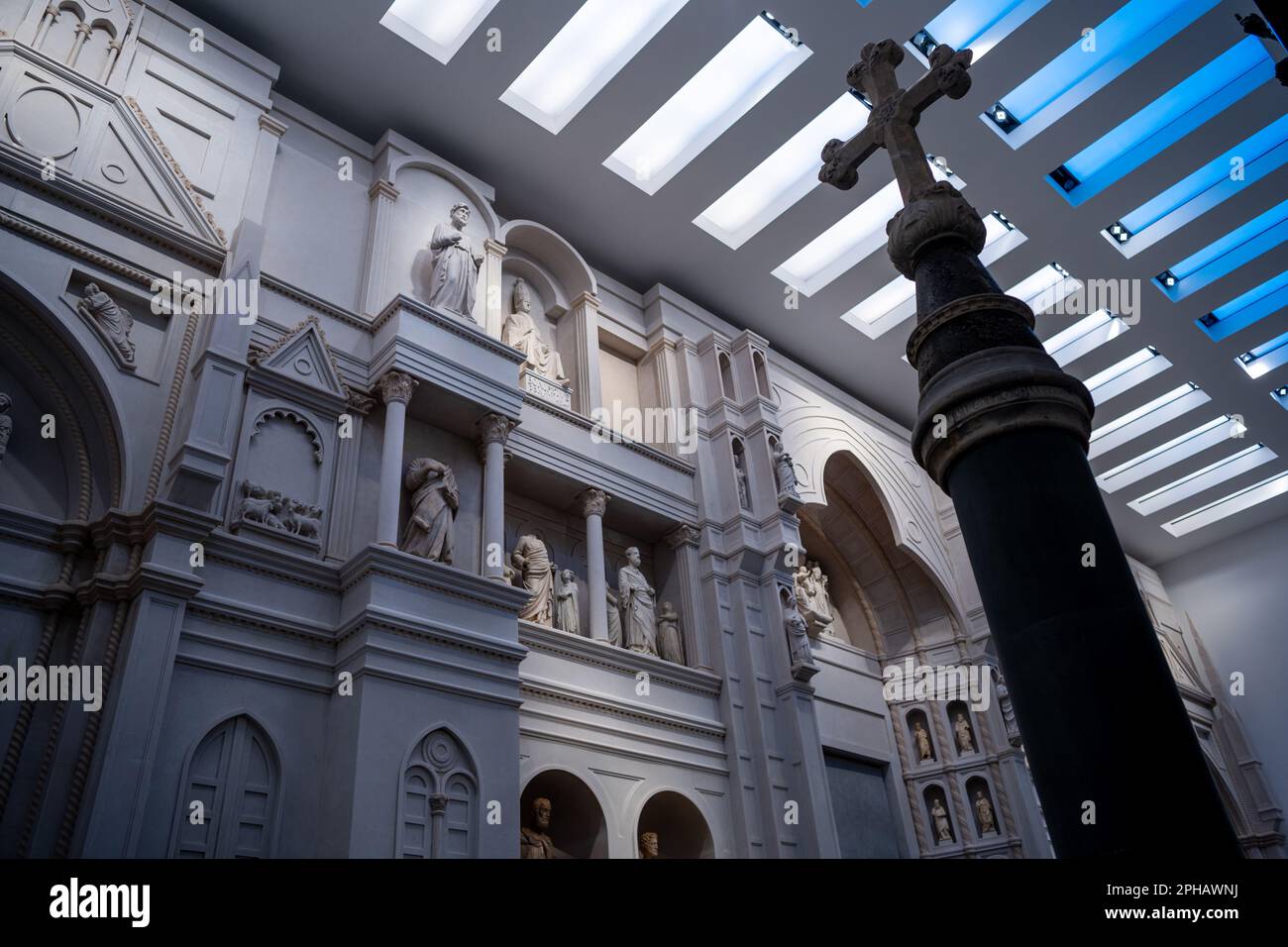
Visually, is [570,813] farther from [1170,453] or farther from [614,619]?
[1170,453]

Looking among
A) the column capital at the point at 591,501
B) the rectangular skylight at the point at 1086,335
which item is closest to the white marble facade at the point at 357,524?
the column capital at the point at 591,501

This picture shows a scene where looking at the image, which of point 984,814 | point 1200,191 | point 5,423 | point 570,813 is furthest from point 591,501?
point 1200,191

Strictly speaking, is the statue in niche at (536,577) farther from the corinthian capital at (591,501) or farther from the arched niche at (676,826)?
the arched niche at (676,826)

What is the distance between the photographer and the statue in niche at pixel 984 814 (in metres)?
14.9

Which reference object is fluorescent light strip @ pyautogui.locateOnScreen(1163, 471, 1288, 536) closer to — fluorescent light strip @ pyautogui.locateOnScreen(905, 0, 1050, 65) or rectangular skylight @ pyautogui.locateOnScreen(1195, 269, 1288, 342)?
rectangular skylight @ pyautogui.locateOnScreen(1195, 269, 1288, 342)

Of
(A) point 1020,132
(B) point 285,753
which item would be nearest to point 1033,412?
(B) point 285,753

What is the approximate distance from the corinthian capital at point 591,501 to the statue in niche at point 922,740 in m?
7.14

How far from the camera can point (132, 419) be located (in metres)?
8.13

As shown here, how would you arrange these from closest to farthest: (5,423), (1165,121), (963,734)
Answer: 1. (5,423)
2. (1165,121)
3. (963,734)

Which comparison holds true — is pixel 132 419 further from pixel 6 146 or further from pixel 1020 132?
pixel 1020 132

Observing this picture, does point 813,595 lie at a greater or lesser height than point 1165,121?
lesser

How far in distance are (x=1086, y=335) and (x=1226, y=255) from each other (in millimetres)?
2440

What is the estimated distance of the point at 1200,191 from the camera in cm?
1473

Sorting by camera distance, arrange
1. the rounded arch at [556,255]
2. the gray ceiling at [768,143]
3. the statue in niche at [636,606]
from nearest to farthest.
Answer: the gray ceiling at [768,143]
the statue in niche at [636,606]
the rounded arch at [556,255]
